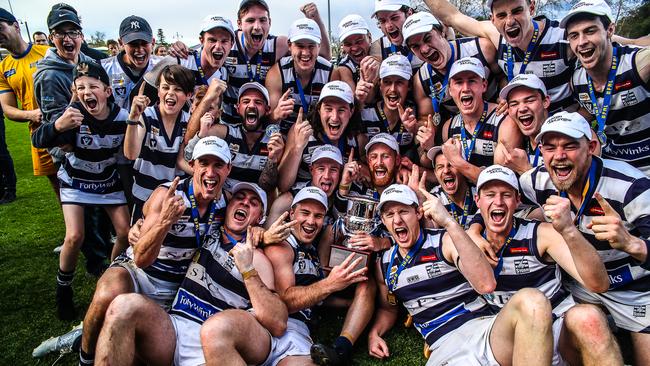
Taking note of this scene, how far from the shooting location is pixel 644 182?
3.53m

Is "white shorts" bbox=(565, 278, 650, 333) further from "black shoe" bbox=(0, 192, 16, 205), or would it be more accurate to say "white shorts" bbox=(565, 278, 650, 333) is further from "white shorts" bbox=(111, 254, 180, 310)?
"black shoe" bbox=(0, 192, 16, 205)

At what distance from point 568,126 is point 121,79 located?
5.37 meters

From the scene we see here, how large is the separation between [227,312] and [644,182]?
3.49m

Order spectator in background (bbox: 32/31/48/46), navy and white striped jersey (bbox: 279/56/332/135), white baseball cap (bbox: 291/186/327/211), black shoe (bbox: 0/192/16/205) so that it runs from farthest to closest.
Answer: spectator in background (bbox: 32/31/48/46), black shoe (bbox: 0/192/16/205), navy and white striped jersey (bbox: 279/56/332/135), white baseball cap (bbox: 291/186/327/211)

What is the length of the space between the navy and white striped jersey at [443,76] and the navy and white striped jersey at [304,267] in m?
2.51

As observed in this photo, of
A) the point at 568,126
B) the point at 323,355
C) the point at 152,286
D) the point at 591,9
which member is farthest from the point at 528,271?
the point at 152,286

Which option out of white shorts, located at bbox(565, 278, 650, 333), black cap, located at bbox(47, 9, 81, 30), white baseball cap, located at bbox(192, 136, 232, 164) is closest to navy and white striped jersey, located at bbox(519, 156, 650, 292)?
white shorts, located at bbox(565, 278, 650, 333)

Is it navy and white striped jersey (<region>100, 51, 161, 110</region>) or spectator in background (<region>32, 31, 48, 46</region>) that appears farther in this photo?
spectator in background (<region>32, 31, 48, 46</region>)

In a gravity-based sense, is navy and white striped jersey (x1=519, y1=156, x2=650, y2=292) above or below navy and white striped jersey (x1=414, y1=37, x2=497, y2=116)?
below

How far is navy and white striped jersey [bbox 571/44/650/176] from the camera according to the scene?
4.32m

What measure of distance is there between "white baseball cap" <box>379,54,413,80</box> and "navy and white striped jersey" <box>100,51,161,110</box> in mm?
3200

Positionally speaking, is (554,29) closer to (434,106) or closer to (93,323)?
(434,106)

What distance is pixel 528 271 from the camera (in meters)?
3.82

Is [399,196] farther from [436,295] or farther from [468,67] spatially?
[468,67]
